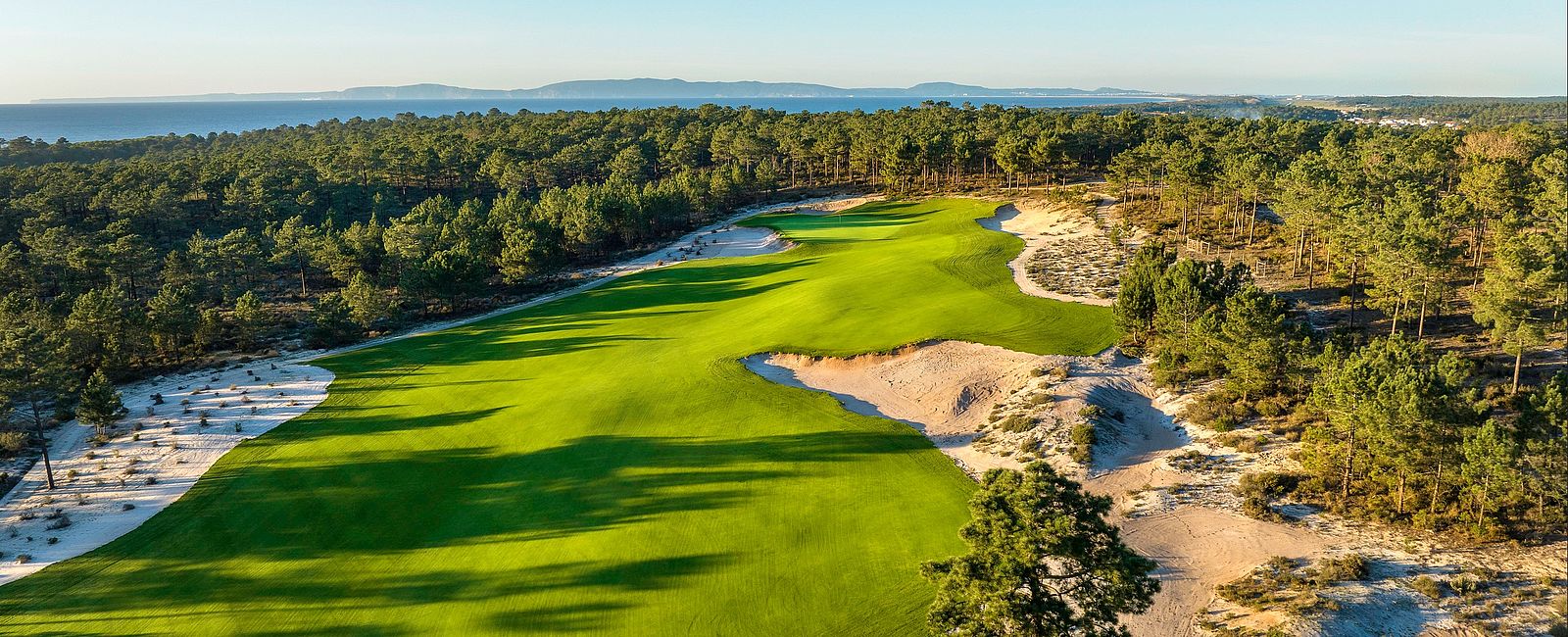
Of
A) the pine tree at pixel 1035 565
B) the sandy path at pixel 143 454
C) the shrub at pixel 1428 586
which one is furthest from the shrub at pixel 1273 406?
the sandy path at pixel 143 454

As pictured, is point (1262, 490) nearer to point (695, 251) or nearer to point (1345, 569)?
point (1345, 569)

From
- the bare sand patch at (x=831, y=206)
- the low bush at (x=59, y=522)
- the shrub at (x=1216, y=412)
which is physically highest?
the bare sand patch at (x=831, y=206)

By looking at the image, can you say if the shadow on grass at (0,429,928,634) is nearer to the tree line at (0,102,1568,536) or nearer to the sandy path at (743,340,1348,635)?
the sandy path at (743,340,1348,635)

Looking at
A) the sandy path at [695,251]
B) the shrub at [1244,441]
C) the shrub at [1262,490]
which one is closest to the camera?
the shrub at [1262,490]

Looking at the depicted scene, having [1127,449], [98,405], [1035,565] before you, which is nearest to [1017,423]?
[1127,449]

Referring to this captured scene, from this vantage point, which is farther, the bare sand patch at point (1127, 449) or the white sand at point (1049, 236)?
the white sand at point (1049, 236)

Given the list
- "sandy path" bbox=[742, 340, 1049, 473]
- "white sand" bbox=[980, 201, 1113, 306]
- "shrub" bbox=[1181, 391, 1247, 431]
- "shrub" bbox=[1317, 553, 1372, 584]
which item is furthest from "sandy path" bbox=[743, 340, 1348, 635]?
"white sand" bbox=[980, 201, 1113, 306]

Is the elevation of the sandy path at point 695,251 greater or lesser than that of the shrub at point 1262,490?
greater

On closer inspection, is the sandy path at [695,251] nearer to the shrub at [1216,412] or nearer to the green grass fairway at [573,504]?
the green grass fairway at [573,504]
